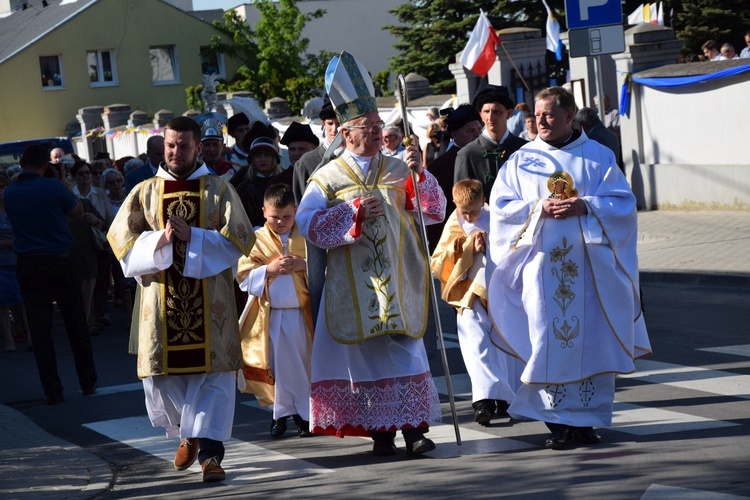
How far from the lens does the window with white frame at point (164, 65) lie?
190 feet

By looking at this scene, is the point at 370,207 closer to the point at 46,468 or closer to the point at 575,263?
the point at 575,263

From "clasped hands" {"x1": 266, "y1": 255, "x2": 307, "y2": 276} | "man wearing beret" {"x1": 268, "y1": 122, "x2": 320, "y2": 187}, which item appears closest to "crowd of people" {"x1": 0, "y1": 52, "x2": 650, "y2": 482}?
"clasped hands" {"x1": 266, "y1": 255, "x2": 307, "y2": 276}

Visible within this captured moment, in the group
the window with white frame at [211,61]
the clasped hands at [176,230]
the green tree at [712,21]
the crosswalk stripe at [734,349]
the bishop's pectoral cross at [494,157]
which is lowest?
the crosswalk stripe at [734,349]

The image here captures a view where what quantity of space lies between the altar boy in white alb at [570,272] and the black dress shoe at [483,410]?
0.50 meters

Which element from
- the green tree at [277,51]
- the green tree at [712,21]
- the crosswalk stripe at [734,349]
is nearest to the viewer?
the crosswalk stripe at [734,349]

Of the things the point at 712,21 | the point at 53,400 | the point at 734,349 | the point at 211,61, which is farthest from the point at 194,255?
the point at 211,61

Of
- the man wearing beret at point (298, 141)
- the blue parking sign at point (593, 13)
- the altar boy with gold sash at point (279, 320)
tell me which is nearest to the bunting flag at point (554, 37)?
the blue parking sign at point (593, 13)

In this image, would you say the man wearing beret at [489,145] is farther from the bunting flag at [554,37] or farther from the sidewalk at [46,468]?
the bunting flag at [554,37]

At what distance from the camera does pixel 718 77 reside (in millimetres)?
19109

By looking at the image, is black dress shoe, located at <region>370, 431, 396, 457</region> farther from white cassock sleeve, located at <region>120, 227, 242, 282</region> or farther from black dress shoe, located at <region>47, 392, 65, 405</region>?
Answer: black dress shoe, located at <region>47, 392, 65, 405</region>

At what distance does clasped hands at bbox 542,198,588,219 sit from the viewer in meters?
7.28

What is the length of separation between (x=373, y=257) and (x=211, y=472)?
150 centimetres

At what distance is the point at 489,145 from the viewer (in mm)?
8914

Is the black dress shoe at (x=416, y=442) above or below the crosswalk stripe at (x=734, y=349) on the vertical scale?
above
